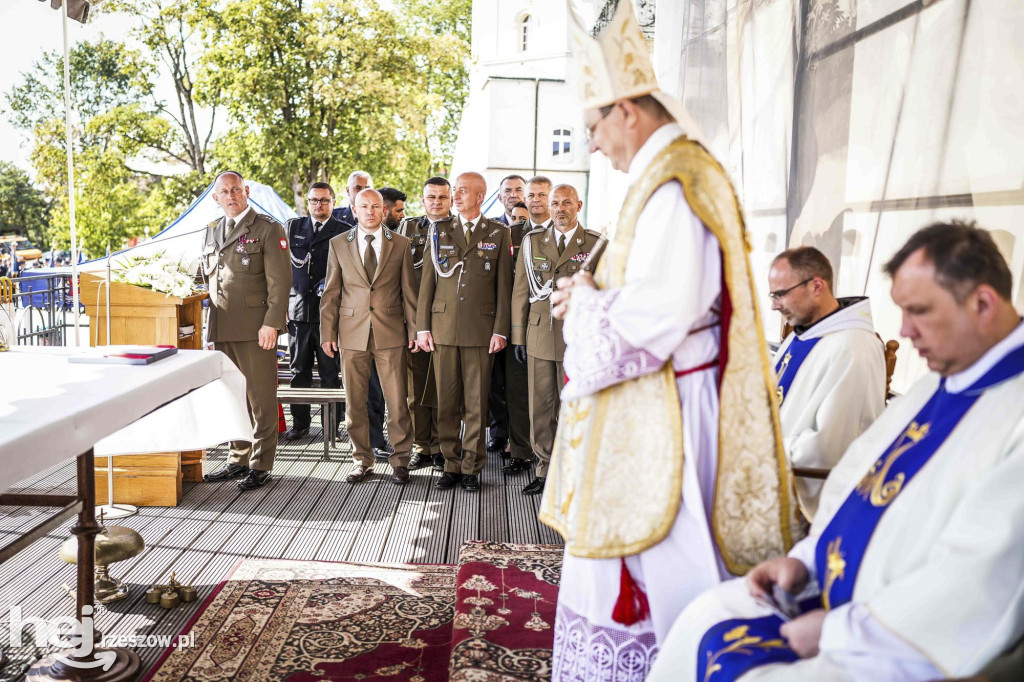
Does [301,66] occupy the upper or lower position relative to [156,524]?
upper

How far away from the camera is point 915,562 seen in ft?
4.65

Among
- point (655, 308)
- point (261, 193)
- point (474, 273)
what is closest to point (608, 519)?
point (655, 308)

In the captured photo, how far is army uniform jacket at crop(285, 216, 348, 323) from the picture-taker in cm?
579

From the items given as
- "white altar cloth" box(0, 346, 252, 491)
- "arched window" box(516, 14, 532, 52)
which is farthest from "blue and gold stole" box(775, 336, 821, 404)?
"arched window" box(516, 14, 532, 52)

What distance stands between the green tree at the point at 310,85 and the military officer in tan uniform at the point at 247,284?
13.7m

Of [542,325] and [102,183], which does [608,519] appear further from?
[102,183]

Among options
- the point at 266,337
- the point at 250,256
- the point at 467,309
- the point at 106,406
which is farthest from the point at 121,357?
the point at 467,309

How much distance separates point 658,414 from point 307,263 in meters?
4.44

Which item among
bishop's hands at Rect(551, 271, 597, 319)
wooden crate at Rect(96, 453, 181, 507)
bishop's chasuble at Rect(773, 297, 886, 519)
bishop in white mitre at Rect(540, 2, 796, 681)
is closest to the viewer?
bishop in white mitre at Rect(540, 2, 796, 681)

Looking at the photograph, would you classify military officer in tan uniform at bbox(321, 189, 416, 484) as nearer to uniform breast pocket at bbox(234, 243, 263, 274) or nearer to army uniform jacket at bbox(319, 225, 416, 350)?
army uniform jacket at bbox(319, 225, 416, 350)

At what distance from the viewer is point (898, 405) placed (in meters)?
1.78

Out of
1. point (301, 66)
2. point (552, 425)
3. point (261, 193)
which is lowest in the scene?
point (552, 425)

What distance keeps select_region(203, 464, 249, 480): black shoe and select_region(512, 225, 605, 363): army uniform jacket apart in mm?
1836

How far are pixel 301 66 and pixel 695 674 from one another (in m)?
18.4
